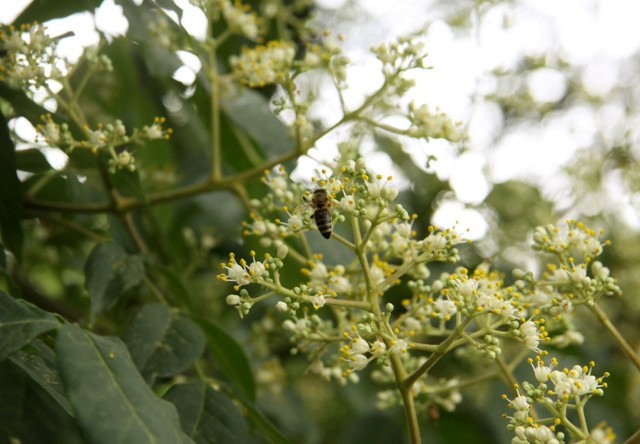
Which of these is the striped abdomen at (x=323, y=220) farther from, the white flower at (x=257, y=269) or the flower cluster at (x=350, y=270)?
the white flower at (x=257, y=269)

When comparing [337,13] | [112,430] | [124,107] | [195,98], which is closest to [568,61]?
[337,13]

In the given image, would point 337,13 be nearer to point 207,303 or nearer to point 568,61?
point 568,61

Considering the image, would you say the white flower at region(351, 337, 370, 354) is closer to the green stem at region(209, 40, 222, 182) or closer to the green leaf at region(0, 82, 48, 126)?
the green stem at region(209, 40, 222, 182)

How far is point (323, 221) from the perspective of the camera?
2.15 meters

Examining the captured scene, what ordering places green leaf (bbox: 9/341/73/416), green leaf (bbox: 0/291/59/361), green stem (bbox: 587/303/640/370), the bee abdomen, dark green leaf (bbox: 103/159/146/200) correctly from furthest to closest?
1. dark green leaf (bbox: 103/159/146/200)
2. green stem (bbox: 587/303/640/370)
3. the bee abdomen
4. green leaf (bbox: 9/341/73/416)
5. green leaf (bbox: 0/291/59/361)

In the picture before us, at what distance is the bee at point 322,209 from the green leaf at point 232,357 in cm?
66

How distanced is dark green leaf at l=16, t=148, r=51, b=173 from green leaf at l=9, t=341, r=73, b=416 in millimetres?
1080

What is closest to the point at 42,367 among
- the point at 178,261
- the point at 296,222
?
the point at 296,222

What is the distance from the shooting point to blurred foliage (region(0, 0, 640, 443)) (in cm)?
190

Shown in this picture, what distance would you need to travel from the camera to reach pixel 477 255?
4180 millimetres

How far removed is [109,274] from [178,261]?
1221 millimetres

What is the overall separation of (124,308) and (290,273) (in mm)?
1233

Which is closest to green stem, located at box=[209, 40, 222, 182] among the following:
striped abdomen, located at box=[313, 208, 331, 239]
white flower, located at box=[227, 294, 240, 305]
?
striped abdomen, located at box=[313, 208, 331, 239]

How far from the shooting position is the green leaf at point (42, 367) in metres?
1.78
